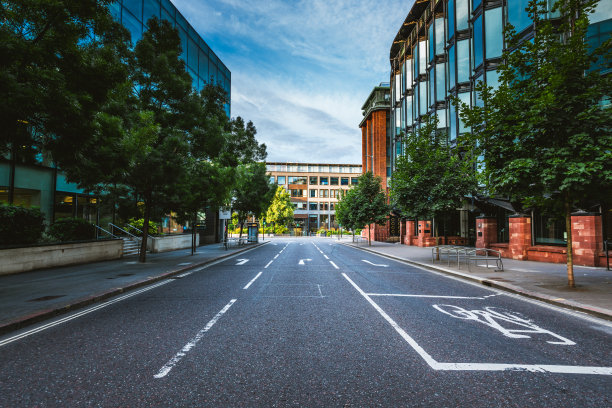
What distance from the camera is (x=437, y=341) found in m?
4.72

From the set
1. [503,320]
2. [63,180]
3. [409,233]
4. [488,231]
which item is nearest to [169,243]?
[63,180]

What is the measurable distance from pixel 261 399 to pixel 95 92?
7734 millimetres

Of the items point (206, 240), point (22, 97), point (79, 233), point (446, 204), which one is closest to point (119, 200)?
point (79, 233)

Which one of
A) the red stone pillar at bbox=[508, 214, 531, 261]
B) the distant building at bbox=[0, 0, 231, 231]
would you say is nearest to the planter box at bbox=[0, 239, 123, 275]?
the distant building at bbox=[0, 0, 231, 231]

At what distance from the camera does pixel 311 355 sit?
13.6 ft

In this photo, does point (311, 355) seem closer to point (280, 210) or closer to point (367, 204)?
point (367, 204)

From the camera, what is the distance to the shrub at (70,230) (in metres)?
14.6

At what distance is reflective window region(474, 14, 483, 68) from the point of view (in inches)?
900

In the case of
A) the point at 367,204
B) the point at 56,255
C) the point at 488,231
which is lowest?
the point at 56,255

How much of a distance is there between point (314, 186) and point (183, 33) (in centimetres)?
6770

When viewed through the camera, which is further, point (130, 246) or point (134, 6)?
point (134, 6)

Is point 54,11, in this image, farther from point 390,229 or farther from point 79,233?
point 390,229

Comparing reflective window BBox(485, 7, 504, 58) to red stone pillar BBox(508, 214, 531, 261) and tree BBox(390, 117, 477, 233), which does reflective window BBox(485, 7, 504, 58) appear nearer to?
tree BBox(390, 117, 477, 233)

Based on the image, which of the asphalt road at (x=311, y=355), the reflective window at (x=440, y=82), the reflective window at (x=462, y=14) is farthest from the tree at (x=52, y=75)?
the reflective window at (x=440, y=82)
